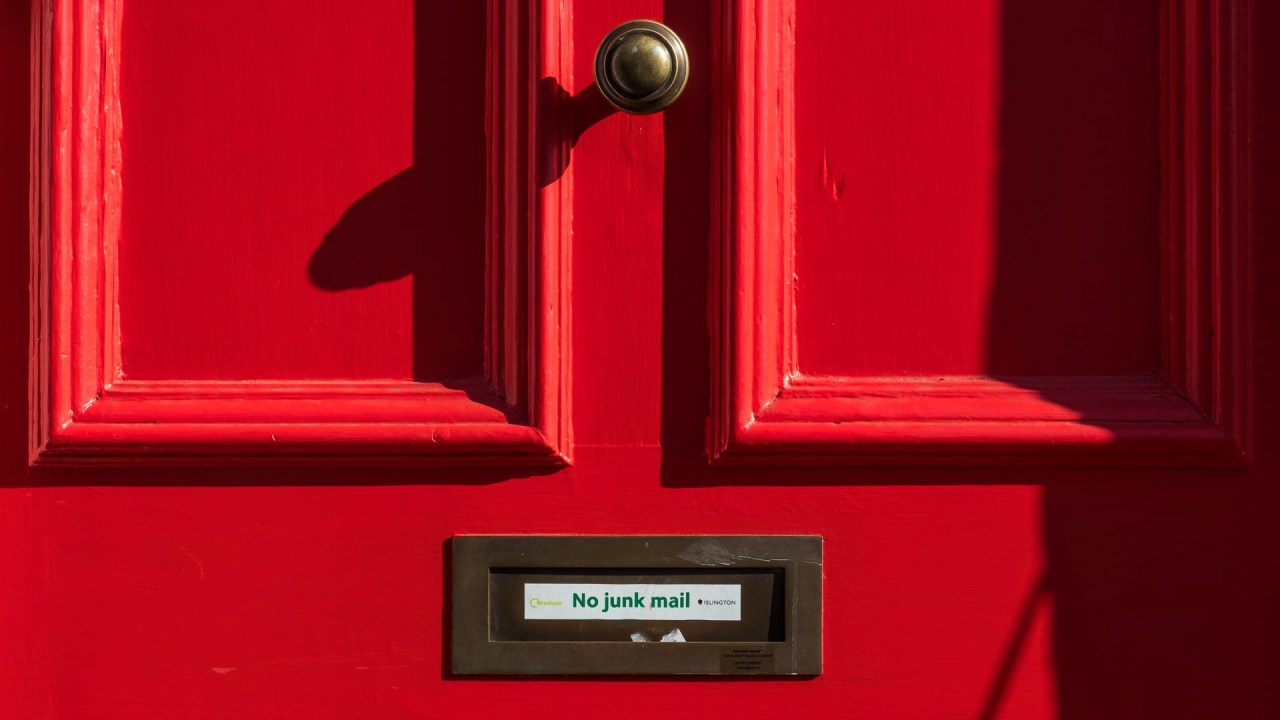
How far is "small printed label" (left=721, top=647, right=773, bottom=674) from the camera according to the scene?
115 centimetres

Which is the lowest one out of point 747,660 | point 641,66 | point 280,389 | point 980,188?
point 747,660

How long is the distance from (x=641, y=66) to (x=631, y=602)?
2.18 ft

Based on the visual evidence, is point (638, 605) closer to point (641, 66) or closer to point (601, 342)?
point (601, 342)

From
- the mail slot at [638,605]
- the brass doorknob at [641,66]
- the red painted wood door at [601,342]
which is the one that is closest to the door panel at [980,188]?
the red painted wood door at [601,342]

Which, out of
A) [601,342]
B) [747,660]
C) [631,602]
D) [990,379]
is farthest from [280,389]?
[990,379]

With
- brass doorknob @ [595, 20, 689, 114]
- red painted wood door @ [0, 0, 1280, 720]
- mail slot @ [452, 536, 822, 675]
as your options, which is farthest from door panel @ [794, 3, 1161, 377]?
mail slot @ [452, 536, 822, 675]

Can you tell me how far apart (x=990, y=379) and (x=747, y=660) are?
1.57 ft

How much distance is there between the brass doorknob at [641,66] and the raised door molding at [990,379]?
81 millimetres

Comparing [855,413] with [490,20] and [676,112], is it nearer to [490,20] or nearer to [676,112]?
[676,112]

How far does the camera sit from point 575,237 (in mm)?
1176

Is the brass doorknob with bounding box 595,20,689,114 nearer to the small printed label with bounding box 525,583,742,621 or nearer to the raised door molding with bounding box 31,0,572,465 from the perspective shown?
the raised door molding with bounding box 31,0,572,465

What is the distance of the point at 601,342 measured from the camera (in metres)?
1.18

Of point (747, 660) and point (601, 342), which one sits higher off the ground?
point (601, 342)

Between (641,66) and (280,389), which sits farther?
(280,389)
